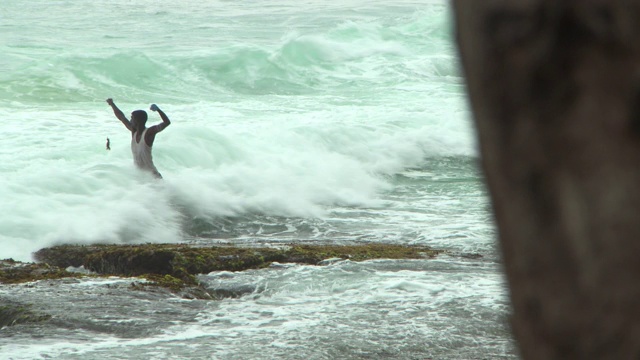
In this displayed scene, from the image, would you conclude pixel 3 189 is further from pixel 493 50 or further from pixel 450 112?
pixel 493 50

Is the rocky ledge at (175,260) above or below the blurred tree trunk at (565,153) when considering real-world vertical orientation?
below

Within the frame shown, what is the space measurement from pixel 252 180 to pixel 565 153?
14678mm

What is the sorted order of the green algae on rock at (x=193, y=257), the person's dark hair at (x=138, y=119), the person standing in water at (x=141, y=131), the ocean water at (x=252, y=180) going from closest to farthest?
the ocean water at (x=252, y=180) < the green algae on rock at (x=193, y=257) < the person standing in water at (x=141, y=131) < the person's dark hair at (x=138, y=119)

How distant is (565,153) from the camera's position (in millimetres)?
926

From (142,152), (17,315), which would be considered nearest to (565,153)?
(17,315)

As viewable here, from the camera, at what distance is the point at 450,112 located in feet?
75.2

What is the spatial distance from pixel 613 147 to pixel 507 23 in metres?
0.15

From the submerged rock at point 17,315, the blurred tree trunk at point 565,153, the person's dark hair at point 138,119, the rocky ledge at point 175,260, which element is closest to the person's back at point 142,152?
the person's dark hair at point 138,119

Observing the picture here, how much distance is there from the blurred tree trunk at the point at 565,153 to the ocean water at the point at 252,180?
0.14 meters

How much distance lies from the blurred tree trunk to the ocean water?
136 millimetres

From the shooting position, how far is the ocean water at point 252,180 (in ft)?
22.1

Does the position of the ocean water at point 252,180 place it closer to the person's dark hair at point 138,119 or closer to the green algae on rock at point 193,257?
the green algae on rock at point 193,257

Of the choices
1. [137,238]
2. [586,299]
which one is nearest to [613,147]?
[586,299]

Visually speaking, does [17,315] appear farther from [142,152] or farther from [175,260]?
[142,152]
